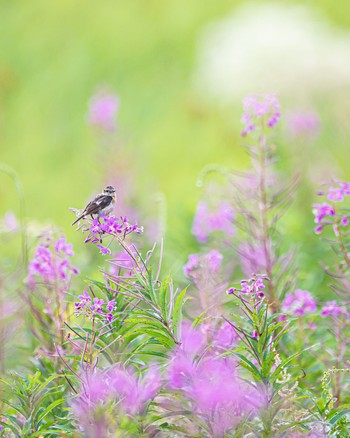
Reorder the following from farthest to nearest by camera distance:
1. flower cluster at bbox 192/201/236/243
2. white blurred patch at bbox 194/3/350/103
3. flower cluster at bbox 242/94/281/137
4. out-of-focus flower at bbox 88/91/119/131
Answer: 1. white blurred patch at bbox 194/3/350/103
2. out-of-focus flower at bbox 88/91/119/131
3. flower cluster at bbox 192/201/236/243
4. flower cluster at bbox 242/94/281/137

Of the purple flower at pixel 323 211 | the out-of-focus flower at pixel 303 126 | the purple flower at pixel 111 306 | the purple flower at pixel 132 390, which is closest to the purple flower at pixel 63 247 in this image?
the purple flower at pixel 111 306

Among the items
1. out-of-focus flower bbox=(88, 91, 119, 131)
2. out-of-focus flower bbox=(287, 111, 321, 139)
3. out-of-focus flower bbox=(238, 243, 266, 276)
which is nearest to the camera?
out-of-focus flower bbox=(238, 243, 266, 276)

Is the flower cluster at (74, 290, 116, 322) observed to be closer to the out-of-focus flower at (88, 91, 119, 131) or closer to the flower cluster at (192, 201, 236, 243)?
the flower cluster at (192, 201, 236, 243)

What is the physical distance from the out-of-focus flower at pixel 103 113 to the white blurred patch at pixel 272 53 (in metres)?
5.12

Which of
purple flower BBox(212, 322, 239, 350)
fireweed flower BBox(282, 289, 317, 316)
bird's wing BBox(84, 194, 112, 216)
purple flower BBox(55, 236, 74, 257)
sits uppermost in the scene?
purple flower BBox(55, 236, 74, 257)

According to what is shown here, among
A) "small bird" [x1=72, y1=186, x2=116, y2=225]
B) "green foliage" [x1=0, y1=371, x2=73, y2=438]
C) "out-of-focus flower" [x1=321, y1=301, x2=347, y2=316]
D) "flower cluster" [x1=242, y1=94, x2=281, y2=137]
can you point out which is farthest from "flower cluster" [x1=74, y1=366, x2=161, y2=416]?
"flower cluster" [x1=242, y1=94, x2=281, y2=137]

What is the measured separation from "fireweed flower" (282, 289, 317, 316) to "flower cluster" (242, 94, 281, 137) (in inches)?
32.5

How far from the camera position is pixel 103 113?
6.90 m

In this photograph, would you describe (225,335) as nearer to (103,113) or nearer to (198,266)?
(198,266)

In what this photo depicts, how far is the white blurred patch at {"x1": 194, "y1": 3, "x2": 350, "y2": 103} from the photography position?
1192cm

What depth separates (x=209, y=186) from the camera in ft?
18.4

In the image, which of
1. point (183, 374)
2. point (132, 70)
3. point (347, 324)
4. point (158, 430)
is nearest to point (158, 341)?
point (183, 374)

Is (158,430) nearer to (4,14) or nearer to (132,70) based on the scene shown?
(132,70)

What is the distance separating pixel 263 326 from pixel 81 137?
8795 mm
